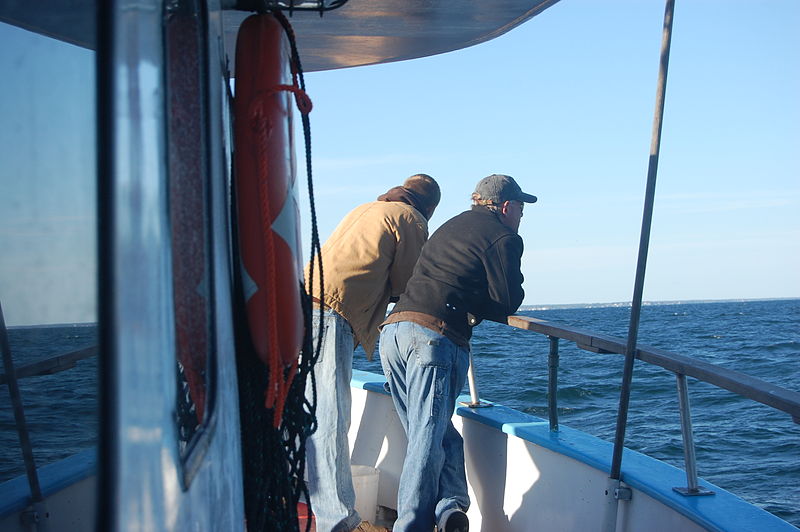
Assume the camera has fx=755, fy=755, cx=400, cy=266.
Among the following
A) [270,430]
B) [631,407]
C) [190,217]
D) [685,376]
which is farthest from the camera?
[631,407]

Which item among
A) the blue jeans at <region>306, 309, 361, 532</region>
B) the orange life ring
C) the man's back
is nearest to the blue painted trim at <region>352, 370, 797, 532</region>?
the man's back

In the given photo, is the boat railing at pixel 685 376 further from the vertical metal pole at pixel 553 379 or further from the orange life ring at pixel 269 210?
the orange life ring at pixel 269 210

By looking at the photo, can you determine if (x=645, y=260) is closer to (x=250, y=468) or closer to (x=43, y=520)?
(x=250, y=468)

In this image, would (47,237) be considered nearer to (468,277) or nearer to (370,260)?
(468,277)

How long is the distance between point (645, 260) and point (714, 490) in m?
0.72

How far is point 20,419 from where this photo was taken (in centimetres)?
87

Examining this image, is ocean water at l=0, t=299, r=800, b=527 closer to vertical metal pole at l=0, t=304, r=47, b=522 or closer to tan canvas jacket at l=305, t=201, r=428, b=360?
vertical metal pole at l=0, t=304, r=47, b=522

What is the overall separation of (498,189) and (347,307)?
2.53ft

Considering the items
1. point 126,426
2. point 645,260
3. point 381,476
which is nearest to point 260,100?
point 126,426

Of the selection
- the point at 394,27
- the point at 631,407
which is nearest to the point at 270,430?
the point at 394,27

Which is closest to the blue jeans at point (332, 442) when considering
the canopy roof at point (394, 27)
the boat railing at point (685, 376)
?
the boat railing at point (685, 376)

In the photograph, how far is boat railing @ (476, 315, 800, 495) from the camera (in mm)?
1707

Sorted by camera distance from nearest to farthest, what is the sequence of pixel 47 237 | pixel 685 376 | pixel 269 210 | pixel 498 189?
pixel 47 237
pixel 269 210
pixel 685 376
pixel 498 189

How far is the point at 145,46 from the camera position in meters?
0.72
